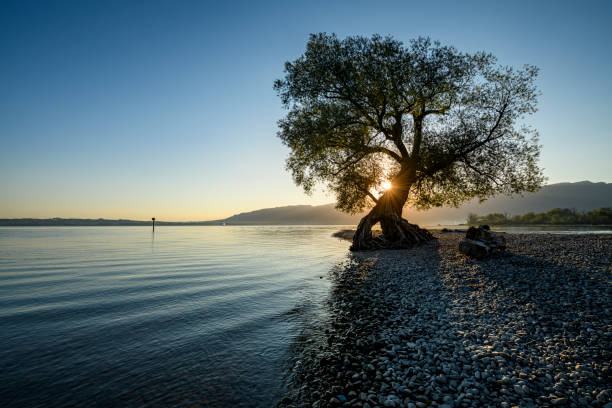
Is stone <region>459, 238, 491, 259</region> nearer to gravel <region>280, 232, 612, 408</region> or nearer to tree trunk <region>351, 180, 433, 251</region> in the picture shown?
gravel <region>280, 232, 612, 408</region>

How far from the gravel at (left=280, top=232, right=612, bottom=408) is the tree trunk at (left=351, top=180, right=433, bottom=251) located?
14.2 metres

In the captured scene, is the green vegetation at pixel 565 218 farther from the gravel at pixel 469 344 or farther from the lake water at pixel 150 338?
the lake water at pixel 150 338

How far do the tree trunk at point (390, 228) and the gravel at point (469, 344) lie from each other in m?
14.2

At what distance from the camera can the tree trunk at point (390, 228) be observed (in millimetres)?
25828

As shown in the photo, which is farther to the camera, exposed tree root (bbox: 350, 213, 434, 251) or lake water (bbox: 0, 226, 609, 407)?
exposed tree root (bbox: 350, 213, 434, 251)

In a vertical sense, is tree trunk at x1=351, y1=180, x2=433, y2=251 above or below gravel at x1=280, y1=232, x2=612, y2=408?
above

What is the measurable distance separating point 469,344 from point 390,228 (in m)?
21.5

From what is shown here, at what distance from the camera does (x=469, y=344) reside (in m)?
5.93

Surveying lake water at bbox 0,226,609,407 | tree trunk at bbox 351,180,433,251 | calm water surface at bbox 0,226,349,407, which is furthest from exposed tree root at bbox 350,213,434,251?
lake water at bbox 0,226,609,407

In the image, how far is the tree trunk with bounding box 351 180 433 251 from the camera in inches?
1017

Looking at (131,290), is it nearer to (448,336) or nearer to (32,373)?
Answer: (32,373)

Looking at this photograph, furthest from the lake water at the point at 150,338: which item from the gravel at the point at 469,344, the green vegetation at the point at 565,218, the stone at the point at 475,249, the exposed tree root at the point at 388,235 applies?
the green vegetation at the point at 565,218

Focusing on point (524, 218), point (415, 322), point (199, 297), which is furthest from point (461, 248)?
point (524, 218)

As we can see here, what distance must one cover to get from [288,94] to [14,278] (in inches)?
945
